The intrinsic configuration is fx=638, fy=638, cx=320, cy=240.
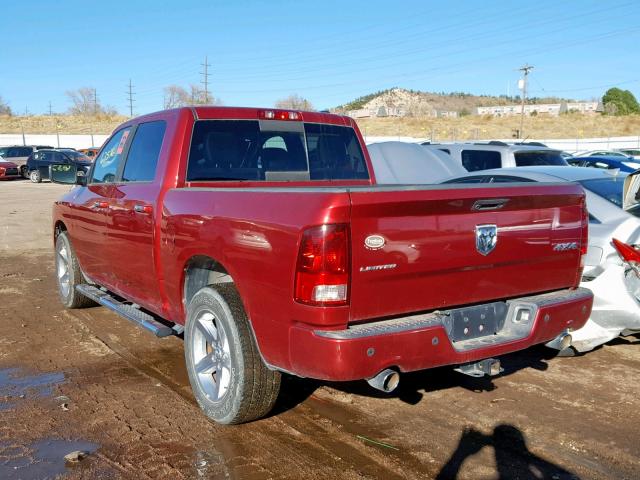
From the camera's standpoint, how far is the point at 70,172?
6.68 meters

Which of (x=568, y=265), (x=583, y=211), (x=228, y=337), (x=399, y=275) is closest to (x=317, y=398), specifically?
(x=228, y=337)

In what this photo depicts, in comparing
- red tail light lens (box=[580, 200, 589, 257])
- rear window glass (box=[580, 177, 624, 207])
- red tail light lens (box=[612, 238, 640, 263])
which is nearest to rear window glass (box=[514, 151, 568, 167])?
rear window glass (box=[580, 177, 624, 207])

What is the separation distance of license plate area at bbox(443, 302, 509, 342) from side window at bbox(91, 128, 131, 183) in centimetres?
345

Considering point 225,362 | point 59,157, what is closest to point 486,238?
point 225,362

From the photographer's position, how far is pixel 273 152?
202 inches

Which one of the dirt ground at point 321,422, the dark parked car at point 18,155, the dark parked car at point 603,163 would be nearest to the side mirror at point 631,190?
the dirt ground at point 321,422

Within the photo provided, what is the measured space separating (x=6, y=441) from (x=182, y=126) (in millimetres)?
2398

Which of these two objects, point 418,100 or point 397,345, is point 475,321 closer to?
point 397,345

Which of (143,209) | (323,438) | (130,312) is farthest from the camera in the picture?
(130,312)

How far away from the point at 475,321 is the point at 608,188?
10.3 ft

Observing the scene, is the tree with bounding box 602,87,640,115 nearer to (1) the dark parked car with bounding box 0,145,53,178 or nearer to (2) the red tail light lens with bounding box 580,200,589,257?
(1) the dark parked car with bounding box 0,145,53,178

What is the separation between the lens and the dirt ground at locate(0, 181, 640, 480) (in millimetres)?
3504

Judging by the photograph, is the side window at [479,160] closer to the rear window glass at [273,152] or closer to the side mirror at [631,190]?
the side mirror at [631,190]

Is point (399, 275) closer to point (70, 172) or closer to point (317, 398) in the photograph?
point (317, 398)
